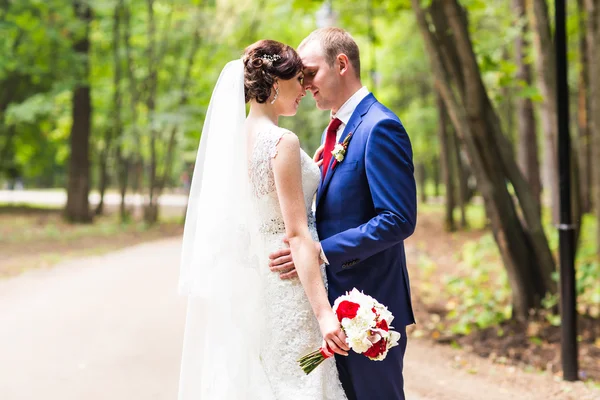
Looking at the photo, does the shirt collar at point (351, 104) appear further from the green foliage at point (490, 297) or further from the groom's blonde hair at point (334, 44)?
the green foliage at point (490, 297)

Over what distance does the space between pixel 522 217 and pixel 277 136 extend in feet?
17.4

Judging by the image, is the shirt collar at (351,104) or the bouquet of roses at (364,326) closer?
the bouquet of roses at (364,326)

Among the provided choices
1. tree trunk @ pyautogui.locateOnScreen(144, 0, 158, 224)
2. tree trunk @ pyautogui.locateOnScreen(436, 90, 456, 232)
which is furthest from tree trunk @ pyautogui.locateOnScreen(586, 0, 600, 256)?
tree trunk @ pyautogui.locateOnScreen(144, 0, 158, 224)

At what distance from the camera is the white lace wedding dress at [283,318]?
2883 mm

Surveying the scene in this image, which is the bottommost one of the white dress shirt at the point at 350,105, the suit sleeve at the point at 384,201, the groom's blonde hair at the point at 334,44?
the suit sleeve at the point at 384,201

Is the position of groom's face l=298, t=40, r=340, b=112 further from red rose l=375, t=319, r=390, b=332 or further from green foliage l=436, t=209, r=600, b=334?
green foliage l=436, t=209, r=600, b=334

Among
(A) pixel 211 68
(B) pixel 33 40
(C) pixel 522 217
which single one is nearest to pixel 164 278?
(C) pixel 522 217

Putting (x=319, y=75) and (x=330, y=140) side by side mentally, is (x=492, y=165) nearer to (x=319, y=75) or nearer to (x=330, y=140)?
(x=330, y=140)

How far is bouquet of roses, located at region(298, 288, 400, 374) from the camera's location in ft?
8.29

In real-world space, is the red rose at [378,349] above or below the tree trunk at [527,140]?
below

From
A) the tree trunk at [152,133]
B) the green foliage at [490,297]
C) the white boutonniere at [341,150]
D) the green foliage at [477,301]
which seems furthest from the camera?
the tree trunk at [152,133]

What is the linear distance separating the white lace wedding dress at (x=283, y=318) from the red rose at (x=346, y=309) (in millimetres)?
330

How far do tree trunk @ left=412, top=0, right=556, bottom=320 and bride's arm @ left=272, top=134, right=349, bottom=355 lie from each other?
475 centimetres

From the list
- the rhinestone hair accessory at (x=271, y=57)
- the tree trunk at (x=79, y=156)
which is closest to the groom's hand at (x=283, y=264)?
the rhinestone hair accessory at (x=271, y=57)
